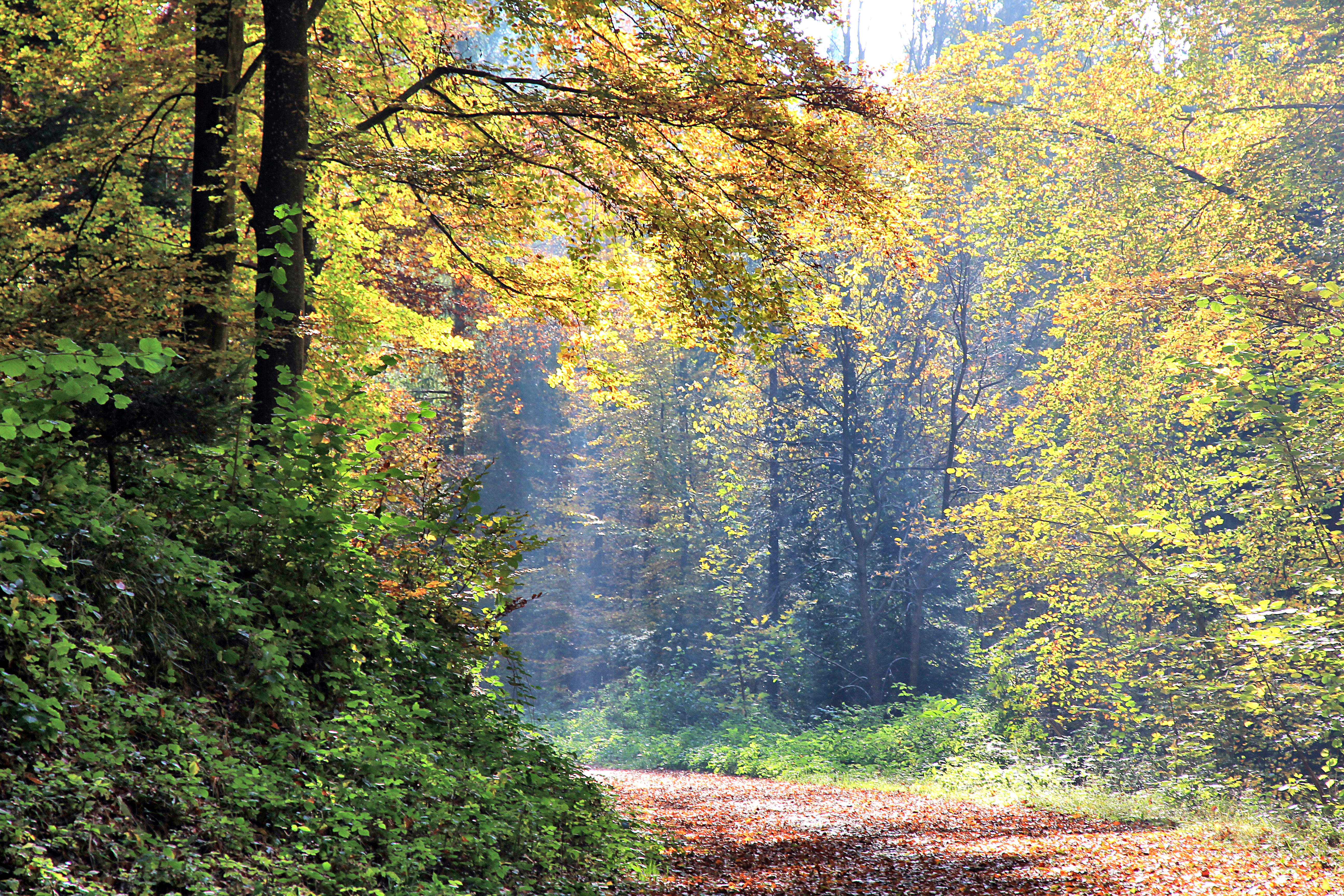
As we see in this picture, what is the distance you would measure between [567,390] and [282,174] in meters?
6.70

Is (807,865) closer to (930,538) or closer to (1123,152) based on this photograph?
(1123,152)

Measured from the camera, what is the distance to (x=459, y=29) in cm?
1752

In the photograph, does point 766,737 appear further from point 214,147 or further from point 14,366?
point 14,366

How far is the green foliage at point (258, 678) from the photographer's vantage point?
346 cm

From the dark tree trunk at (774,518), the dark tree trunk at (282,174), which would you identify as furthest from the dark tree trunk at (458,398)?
the dark tree trunk at (774,518)

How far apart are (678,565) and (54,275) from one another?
1005 inches

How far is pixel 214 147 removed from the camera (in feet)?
28.6

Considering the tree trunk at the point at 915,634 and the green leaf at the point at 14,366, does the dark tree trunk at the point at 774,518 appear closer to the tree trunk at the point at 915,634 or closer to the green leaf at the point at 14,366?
the tree trunk at the point at 915,634

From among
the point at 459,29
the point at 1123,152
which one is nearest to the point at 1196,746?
the point at 1123,152

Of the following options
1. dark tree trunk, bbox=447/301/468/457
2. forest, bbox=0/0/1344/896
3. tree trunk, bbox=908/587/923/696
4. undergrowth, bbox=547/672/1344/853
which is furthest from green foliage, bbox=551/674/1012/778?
dark tree trunk, bbox=447/301/468/457

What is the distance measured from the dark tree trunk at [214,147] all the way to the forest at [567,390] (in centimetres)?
7

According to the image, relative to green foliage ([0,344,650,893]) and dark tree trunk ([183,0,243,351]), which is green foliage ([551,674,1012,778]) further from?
dark tree trunk ([183,0,243,351])

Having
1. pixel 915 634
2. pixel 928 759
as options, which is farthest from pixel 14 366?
pixel 915 634

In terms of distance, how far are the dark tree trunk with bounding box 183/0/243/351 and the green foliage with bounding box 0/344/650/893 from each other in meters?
1.97
